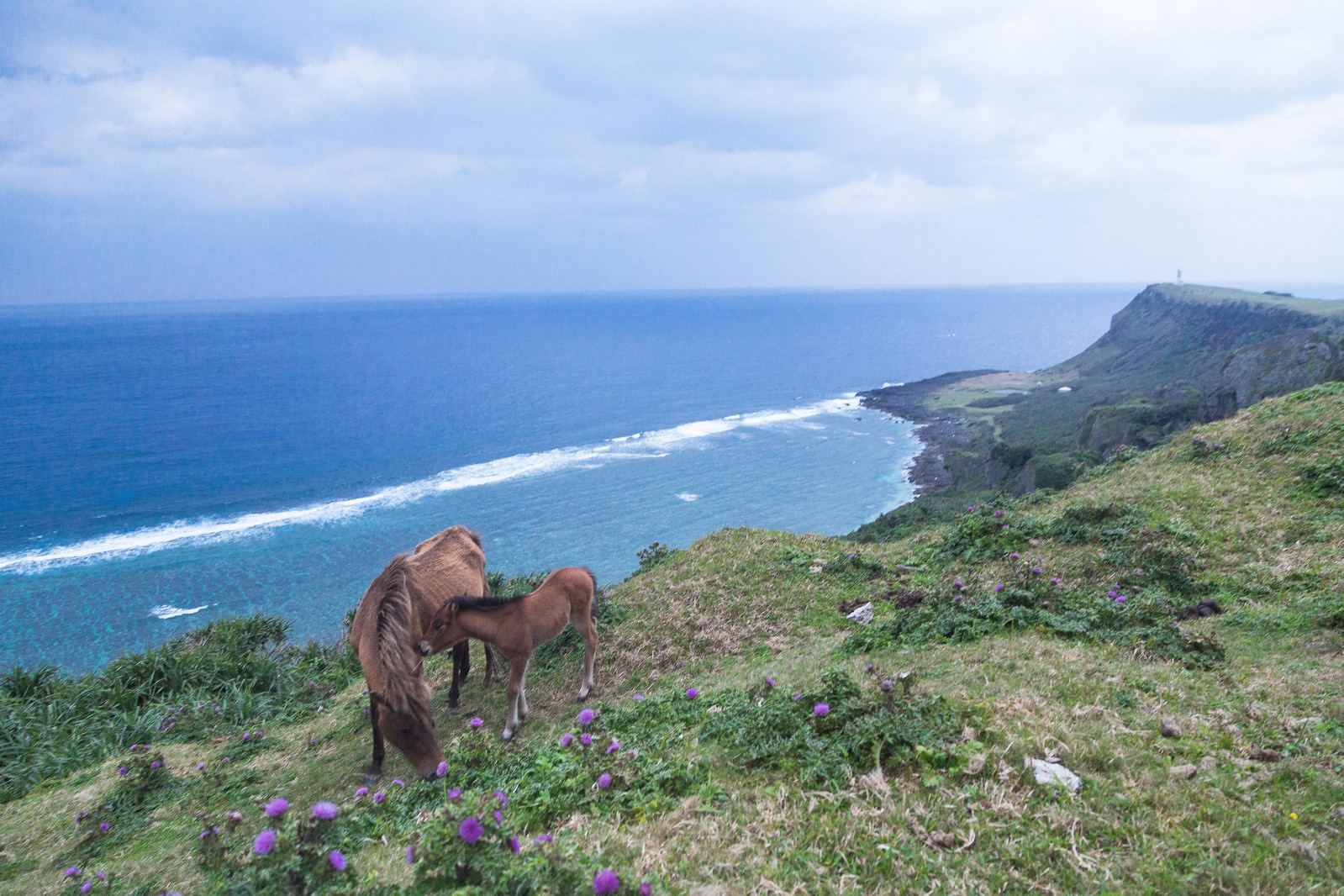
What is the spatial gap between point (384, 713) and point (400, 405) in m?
90.4

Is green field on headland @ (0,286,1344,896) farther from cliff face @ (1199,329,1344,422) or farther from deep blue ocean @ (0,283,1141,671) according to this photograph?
deep blue ocean @ (0,283,1141,671)

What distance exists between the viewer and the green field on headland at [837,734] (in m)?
4.21

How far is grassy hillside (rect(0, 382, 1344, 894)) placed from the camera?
4191 mm

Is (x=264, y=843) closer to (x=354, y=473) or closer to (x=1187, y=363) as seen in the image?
(x=354, y=473)

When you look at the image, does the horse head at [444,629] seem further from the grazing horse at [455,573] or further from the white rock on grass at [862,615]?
the white rock on grass at [862,615]

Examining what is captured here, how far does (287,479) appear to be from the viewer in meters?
59.8

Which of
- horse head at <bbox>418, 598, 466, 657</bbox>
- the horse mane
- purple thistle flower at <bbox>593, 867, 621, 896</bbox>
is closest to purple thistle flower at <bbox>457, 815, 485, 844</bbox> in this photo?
purple thistle flower at <bbox>593, 867, 621, 896</bbox>

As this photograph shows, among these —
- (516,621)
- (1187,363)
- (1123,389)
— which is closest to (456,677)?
(516,621)

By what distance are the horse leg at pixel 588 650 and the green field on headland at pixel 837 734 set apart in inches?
10.9

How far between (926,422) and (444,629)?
261ft

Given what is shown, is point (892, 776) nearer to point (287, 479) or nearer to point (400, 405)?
point (287, 479)

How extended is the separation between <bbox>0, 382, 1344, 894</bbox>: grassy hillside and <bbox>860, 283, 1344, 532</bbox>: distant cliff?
14219 millimetres

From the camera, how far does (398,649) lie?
7684 millimetres

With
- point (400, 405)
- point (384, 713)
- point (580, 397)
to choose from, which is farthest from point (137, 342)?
point (384, 713)
